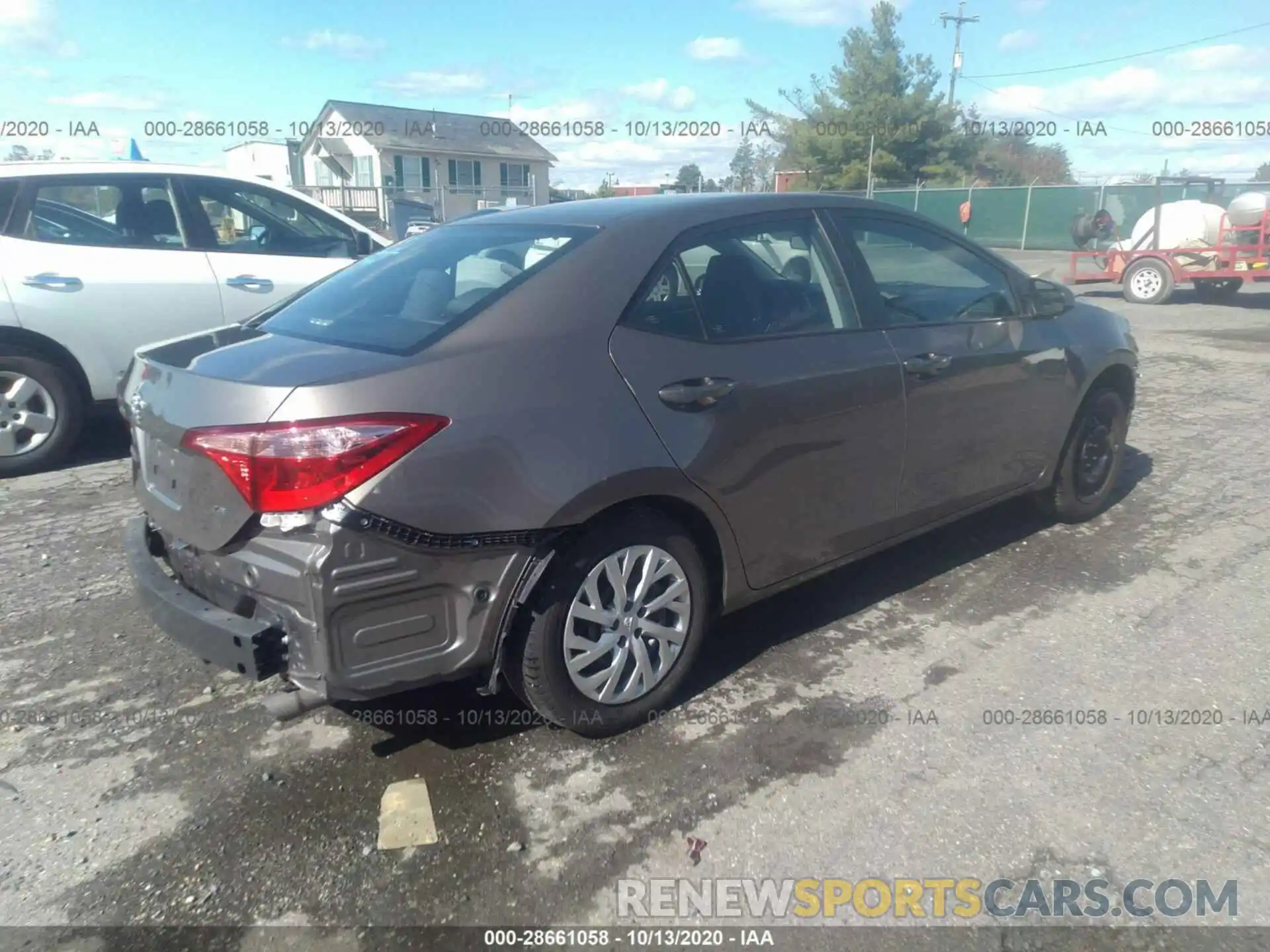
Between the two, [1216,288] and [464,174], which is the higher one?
[464,174]

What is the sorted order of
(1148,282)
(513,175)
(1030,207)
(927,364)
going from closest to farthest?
1. (927,364)
2. (1148,282)
3. (1030,207)
4. (513,175)

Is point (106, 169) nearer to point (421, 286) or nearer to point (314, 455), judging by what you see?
point (421, 286)

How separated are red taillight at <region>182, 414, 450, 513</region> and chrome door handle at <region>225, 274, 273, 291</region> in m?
4.12

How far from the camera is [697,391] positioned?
121 inches

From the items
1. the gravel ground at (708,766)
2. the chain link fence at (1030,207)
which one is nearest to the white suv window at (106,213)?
the gravel ground at (708,766)

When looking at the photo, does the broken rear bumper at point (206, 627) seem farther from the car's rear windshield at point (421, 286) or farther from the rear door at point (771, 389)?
the rear door at point (771, 389)

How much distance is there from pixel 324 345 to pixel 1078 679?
2870mm

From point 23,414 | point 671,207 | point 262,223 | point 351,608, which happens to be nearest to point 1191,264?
point 262,223

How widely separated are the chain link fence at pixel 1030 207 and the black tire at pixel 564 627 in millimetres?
23238

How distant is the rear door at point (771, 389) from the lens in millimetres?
3072

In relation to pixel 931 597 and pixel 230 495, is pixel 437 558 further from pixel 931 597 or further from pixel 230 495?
pixel 931 597

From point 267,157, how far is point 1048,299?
55.8 metres

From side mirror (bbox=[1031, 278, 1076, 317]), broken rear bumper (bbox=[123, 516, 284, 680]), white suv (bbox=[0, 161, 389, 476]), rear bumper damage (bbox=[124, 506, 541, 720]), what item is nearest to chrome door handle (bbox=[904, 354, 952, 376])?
side mirror (bbox=[1031, 278, 1076, 317])

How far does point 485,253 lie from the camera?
334 centimetres
